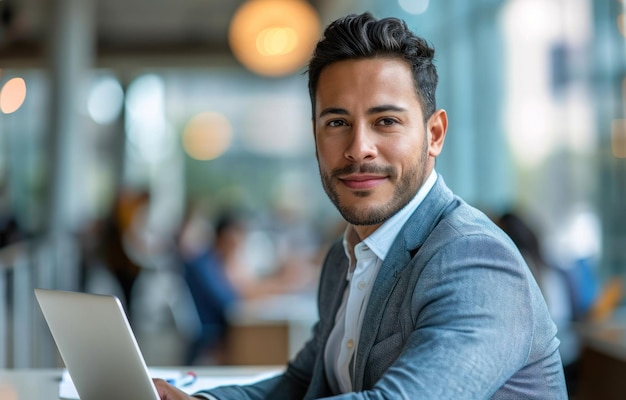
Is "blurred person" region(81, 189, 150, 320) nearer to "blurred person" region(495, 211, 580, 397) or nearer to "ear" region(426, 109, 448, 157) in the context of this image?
"blurred person" region(495, 211, 580, 397)

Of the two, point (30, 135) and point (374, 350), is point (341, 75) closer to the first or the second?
point (374, 350)

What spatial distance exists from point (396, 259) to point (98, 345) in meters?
0.50

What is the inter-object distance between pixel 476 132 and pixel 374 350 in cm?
624

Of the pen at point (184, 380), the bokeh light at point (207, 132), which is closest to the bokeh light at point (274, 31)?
the pen at point (184, 380)

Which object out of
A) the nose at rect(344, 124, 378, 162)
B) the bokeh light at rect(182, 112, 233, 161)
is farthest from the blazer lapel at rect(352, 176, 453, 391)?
the bokeh light at rect(182, 112, 233, 161)

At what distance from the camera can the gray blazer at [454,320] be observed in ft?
4.37

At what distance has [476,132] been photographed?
7.58 meters

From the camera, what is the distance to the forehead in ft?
5.07

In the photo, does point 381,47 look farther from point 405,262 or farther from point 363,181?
point 405,262

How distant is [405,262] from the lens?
1.56 metres

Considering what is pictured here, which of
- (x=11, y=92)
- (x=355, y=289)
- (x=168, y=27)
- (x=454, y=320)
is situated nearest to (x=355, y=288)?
(x=355, y=289)

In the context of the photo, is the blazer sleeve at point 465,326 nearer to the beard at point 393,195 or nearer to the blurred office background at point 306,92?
the beard at point 393,195

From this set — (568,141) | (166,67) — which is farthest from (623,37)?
(166,67)

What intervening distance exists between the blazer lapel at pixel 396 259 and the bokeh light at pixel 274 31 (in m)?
5.24
